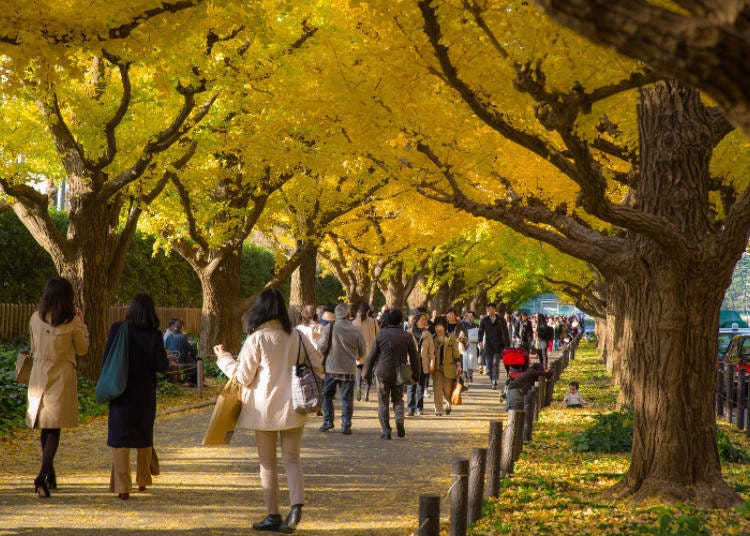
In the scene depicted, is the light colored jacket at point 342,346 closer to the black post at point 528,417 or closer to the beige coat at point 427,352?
the black post at point 528,417

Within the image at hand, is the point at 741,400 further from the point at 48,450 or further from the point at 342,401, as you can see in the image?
the point at 48,450

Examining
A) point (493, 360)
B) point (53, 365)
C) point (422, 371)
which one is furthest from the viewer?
point (493, 360)

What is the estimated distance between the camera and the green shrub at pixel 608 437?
1209 centimetres

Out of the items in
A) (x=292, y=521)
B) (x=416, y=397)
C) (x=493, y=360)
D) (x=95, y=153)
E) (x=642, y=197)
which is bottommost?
(x=292, y=521)

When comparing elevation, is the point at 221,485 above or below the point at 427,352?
below

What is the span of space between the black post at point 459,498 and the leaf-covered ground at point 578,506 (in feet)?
1.59

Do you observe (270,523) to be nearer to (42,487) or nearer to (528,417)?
(42,487)

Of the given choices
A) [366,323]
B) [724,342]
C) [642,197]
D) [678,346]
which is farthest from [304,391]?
[724,342]

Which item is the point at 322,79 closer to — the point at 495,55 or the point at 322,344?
the point at 495,55

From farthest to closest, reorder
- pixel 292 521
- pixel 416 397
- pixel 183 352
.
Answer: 1. pixel 183 352
2. pixel 416 397
3. pixel 292 521

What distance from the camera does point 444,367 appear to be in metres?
16.8

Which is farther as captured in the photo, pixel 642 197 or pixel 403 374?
pixel 403 374

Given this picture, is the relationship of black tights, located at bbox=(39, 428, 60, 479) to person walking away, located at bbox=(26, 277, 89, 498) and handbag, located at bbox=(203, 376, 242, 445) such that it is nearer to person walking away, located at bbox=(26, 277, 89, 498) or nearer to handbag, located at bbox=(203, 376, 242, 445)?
person walking away, located at bbox=(26, 277, 89, 498)

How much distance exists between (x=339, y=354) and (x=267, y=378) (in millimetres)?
6789
